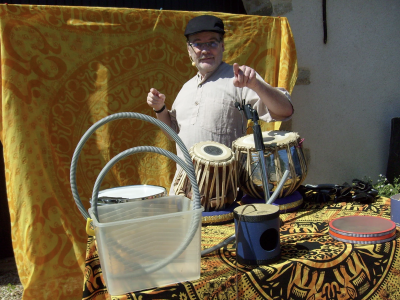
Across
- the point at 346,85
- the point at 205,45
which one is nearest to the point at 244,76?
the point at 205,45

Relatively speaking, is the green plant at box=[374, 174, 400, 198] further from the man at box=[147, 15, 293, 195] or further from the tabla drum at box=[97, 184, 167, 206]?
the tabla drum at box=[97, 184, 167, 206]

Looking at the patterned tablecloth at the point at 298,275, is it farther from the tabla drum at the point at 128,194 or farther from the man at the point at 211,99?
the man at the point at 211,99

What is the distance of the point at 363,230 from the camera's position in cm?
118

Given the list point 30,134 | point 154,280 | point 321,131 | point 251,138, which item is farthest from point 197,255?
point 321,131

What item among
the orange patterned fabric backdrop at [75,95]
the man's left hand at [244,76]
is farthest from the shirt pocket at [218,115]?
the orange patterned fabric backdrop at [75,95]

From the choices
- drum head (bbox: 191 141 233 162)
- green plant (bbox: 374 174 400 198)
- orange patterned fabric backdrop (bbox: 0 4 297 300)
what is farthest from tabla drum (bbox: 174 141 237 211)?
green plant (bbox: 374 174 400 198)

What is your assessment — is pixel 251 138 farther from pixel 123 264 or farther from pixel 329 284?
pixel 123 264

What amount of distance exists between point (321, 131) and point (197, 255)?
302cm

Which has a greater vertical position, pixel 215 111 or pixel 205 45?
pixel 205 45

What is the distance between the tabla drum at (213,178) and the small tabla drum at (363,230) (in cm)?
45

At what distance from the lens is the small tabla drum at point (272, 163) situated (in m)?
1.57

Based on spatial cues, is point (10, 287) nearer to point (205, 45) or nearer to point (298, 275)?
point (205, 45)

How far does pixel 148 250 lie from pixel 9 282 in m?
2.79

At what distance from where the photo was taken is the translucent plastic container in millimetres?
883
